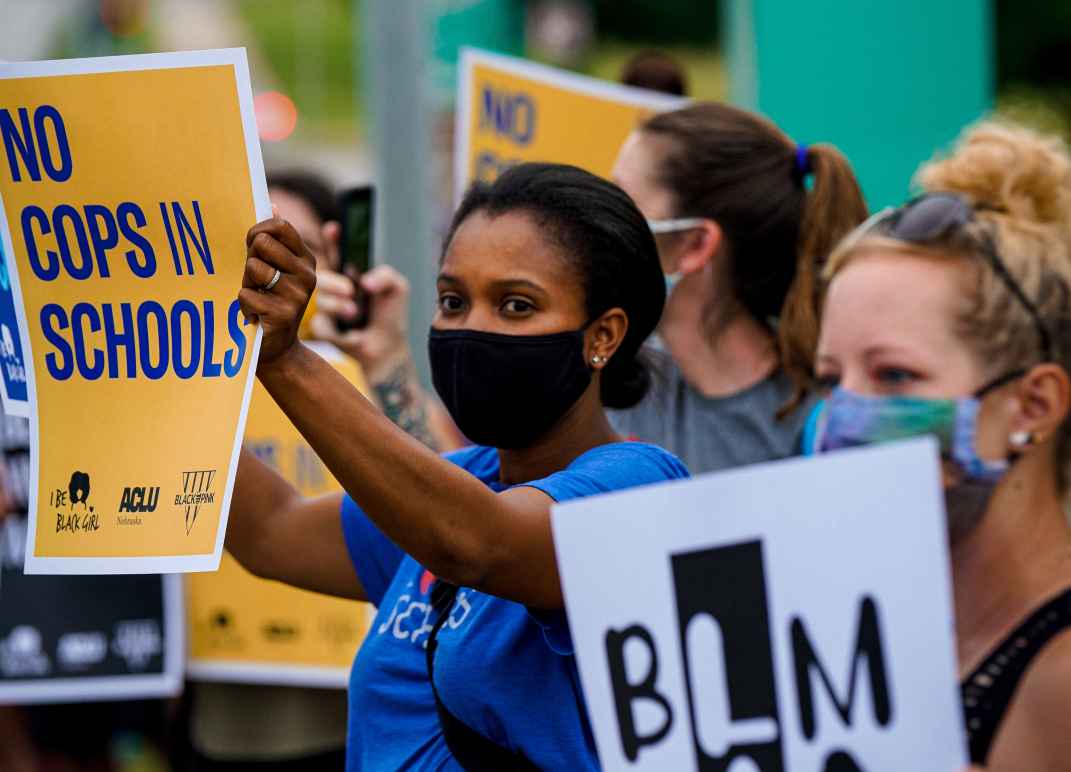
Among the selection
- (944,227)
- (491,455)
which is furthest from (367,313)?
(944,227)

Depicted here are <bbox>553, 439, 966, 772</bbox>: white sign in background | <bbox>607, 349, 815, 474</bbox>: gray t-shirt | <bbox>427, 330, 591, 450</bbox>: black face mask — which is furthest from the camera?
<bbox>607, 349, 815, 474</bbox>: gray t-shirt

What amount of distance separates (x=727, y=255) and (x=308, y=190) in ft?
4.81

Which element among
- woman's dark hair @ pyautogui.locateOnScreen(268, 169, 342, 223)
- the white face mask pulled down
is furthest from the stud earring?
woman's dark hair @ pyautogui.locateOnScreen(268, 169, 342, 223)

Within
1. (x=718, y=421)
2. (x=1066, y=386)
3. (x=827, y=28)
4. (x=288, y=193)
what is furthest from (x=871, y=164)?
(x=1066, y=386)

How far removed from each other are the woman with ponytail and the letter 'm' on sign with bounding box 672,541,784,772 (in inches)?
65.4

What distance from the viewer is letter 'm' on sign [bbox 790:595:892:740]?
184cm

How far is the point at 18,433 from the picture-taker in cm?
459

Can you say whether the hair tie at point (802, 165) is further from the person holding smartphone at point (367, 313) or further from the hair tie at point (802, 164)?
the person holding smartphone at point (367, 313)

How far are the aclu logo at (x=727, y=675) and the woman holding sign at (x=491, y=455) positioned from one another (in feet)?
1.09

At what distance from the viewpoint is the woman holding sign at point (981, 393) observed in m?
2.11

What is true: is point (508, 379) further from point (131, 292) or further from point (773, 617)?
point (773, 617)

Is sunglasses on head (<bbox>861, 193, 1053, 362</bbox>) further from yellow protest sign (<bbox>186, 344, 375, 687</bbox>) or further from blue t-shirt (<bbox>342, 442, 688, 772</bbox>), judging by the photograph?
yellow protest sign (<bbox>186, 344, 375, 687</bbox>)

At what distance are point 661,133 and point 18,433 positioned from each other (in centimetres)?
200

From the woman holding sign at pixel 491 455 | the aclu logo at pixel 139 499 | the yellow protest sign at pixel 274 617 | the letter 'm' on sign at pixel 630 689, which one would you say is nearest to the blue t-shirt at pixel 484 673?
the woman holding sign at pixel 491 455
